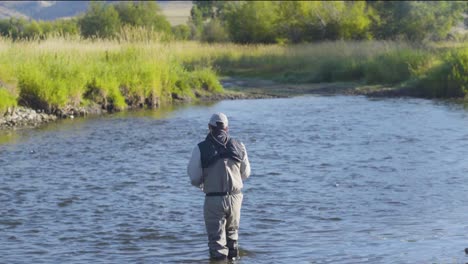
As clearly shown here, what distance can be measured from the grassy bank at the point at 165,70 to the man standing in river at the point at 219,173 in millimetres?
14544

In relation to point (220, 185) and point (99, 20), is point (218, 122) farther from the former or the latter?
point (99, 20)

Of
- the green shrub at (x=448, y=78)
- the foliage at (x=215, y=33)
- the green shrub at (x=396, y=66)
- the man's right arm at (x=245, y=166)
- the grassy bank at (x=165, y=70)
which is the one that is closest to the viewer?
the man's right arm at (x=245, y=166)

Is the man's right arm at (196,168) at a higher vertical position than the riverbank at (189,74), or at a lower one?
higher

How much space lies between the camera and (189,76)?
3375 cm

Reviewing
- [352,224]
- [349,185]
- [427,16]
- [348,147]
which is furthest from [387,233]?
[427,16]

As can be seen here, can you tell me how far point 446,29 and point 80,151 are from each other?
34635 mm

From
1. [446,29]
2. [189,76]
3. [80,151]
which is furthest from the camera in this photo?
[446,29]

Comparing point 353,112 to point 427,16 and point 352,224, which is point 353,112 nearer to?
point 352,224

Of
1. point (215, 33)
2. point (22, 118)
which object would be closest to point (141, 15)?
→ point (215, 33)

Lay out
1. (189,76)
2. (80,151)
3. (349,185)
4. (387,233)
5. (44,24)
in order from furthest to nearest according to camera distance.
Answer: (44,24) → (189,76) → (80,151) → (349,185) → (387,233)

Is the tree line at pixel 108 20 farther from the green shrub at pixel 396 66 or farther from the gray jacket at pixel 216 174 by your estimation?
the gray jacket at pixel 216 174

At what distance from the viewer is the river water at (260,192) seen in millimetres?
11836

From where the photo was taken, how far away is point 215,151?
34.2 ft

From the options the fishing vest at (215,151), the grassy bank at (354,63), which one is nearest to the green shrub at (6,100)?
the grassy bank at (354,63)
